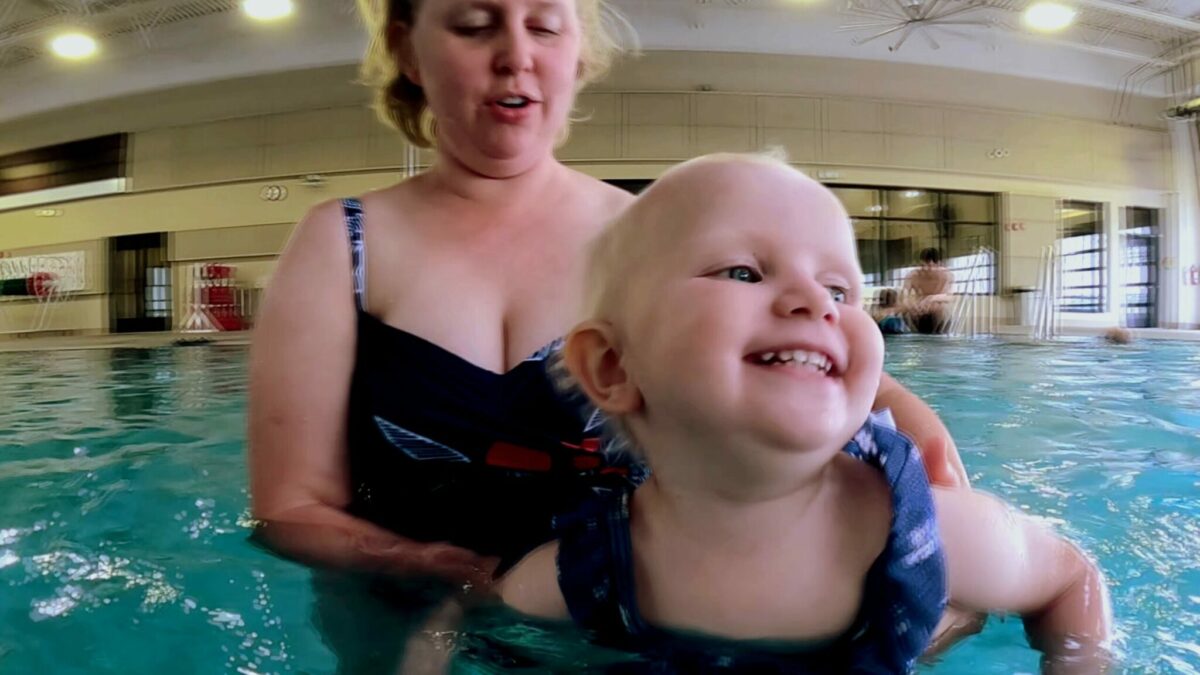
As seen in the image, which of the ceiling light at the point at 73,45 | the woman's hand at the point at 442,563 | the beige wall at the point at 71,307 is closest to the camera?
the woman's hand at the point at 442,563

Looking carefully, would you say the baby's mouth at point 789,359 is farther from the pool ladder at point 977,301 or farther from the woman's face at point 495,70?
the pool ladder at point 977,301

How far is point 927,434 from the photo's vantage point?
0.84m

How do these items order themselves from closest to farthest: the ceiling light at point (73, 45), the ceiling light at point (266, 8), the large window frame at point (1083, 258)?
the ceiling light at point (266, 8), the ceiling light at point (73, 45), the large window frame at point (1083, 258)

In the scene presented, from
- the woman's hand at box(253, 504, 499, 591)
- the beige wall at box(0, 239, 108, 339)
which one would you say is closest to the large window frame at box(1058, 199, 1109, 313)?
the woman's hand at box(253, 504, 499, 591)

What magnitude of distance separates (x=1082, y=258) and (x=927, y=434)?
1376cm

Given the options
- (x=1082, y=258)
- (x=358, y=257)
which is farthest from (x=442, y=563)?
(x=1082, y=258)

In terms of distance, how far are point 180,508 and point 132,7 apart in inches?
388

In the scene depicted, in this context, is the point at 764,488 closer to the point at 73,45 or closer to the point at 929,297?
the point at 929,297

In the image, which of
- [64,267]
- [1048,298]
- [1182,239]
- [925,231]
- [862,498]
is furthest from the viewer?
[64,267]

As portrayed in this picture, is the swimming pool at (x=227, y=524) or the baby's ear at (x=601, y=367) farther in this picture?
the swimming pool at (x=227, y=524)

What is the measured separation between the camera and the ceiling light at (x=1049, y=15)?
9117mm

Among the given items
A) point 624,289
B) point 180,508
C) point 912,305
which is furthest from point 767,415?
point 912,305

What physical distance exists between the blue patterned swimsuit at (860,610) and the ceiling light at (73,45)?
11382 mm

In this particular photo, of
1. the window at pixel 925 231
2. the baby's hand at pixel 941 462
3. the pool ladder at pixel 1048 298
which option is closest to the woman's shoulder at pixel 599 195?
the baby's hand at pixel 941 462
